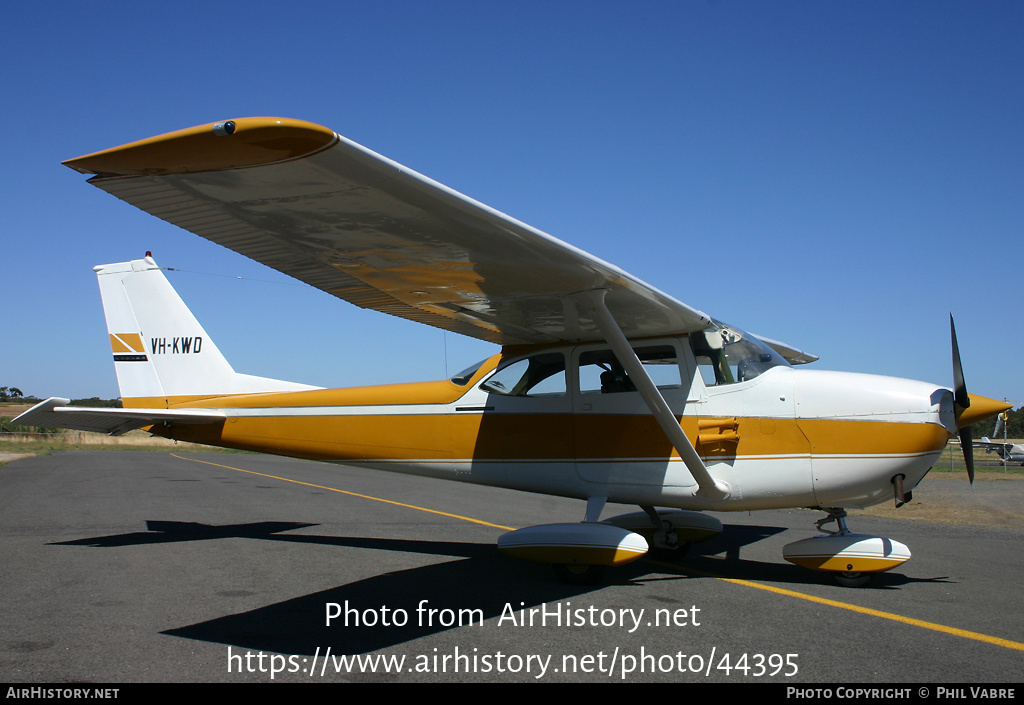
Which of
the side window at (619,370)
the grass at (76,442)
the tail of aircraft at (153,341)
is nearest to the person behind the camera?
the side window at (619,370)

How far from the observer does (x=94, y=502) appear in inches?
445

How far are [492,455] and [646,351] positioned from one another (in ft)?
6.14

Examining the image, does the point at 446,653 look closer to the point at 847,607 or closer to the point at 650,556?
the point at 847,607

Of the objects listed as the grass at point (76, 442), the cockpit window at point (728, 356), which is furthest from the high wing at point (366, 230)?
the grass at point (76, 442)

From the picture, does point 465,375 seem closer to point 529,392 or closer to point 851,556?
point 529,392

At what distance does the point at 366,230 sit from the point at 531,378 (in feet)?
9.86

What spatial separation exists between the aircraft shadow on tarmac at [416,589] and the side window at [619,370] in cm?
174

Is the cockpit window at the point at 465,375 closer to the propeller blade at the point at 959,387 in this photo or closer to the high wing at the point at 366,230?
the high wing at the point at 366,230

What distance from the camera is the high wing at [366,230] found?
3143 millimetres

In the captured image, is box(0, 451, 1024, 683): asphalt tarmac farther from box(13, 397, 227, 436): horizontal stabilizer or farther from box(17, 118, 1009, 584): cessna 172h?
box(13, 397, 227, 436): horizontal stabilizer

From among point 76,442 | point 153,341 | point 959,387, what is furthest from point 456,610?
point 76,442

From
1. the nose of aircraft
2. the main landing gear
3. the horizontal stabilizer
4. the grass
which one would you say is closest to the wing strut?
the main landing gear

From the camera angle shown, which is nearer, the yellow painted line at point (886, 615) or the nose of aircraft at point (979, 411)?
the yellow painted line at point (886, 615)

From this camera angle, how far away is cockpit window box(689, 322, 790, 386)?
6207mm
